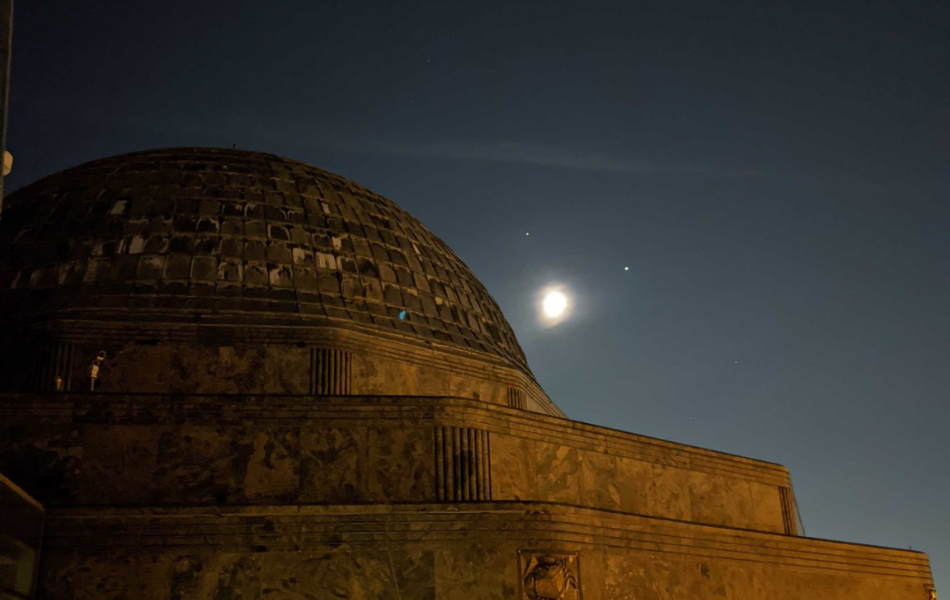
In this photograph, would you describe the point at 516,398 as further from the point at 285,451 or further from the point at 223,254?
the point at 285,451

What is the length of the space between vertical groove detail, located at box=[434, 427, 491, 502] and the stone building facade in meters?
0.02

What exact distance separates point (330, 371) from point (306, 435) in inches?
99.4

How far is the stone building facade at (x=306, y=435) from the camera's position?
948 centimetres

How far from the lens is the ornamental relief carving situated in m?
9.75

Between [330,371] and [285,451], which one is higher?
[330,371]

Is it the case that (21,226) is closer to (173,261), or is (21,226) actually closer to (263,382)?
(173,261)

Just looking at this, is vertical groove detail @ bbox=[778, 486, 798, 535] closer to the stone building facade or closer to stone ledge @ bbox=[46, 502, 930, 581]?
the stone building facade

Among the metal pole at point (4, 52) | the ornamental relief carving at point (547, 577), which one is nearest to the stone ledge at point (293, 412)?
the ornamental relief carving at point (547, 577)

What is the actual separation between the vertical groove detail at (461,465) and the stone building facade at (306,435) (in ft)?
0.07

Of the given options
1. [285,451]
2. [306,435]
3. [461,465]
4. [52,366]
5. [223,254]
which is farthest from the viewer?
[223,254]

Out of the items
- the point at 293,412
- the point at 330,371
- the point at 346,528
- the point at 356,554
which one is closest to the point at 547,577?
the point at 356,554

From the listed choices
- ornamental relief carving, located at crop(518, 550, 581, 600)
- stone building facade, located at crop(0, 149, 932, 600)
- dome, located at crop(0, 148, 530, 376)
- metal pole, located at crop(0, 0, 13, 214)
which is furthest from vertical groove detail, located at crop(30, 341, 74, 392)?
metal pole, located at crop(0, 0, 13, 214)

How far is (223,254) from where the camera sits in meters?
14.0

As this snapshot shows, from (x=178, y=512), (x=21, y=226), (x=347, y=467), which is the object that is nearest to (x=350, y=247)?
(x=21, y=226)
